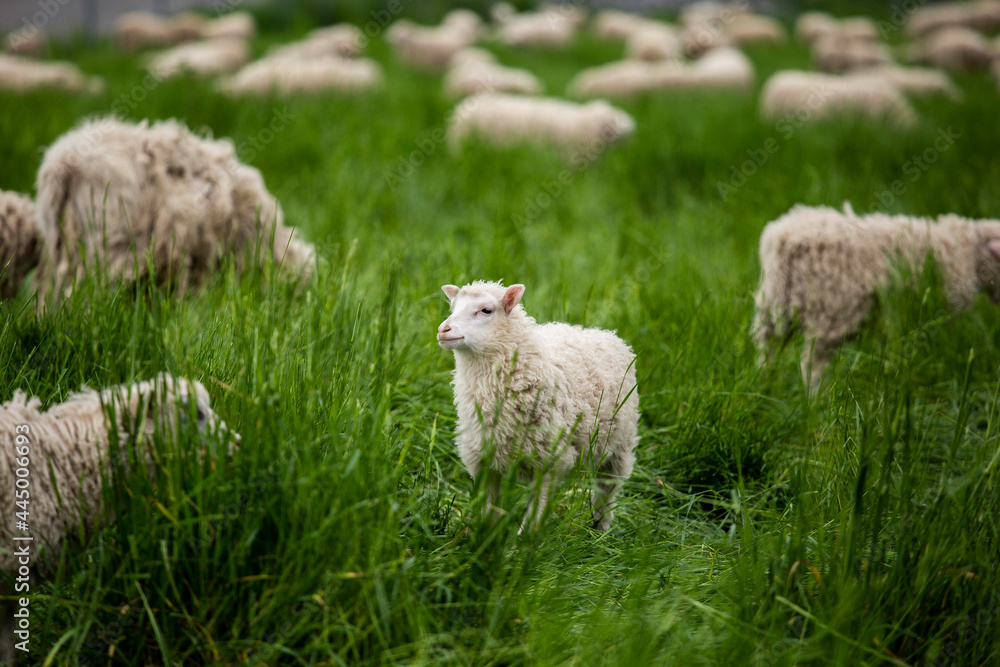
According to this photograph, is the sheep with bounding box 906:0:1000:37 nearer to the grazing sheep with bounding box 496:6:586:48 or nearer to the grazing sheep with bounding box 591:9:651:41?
the grazing sheep with bounding box 591:9:651:41

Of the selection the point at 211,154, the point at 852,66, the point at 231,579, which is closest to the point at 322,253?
the point at 211,154

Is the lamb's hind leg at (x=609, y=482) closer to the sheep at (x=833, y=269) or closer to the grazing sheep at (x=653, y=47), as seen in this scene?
the sheep at (x=833, y=269)

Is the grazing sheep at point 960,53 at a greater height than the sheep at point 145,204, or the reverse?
the grazing sheep at point 960,53

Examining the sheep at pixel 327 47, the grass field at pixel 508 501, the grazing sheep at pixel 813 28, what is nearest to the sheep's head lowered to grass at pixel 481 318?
the grass field at pixel 508 501

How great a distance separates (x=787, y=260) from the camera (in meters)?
3.57

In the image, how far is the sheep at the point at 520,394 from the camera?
82.7 inches

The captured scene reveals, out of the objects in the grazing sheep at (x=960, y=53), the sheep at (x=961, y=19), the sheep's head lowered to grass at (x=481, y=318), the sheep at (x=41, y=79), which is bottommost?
the sheep's head lowered to grass at (x=481, y=318)

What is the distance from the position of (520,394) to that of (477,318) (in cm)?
26

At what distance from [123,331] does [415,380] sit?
1052 millimetres

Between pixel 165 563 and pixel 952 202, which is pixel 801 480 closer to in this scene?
pixel 165 563

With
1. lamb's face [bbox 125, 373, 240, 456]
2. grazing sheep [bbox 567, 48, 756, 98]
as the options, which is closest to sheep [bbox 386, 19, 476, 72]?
grazing sheep [bbox 567, 48, 756, 98]

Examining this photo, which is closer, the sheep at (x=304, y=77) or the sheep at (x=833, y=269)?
the sheep at (x=833, y=269)

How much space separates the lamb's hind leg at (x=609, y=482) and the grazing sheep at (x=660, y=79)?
9987mm

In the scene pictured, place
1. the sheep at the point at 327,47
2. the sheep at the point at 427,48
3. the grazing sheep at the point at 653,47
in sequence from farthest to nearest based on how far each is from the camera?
the grazing sheep at the point at 653,47 < the sheep at the point at 427,48 < the sheep at the point at 327,47
